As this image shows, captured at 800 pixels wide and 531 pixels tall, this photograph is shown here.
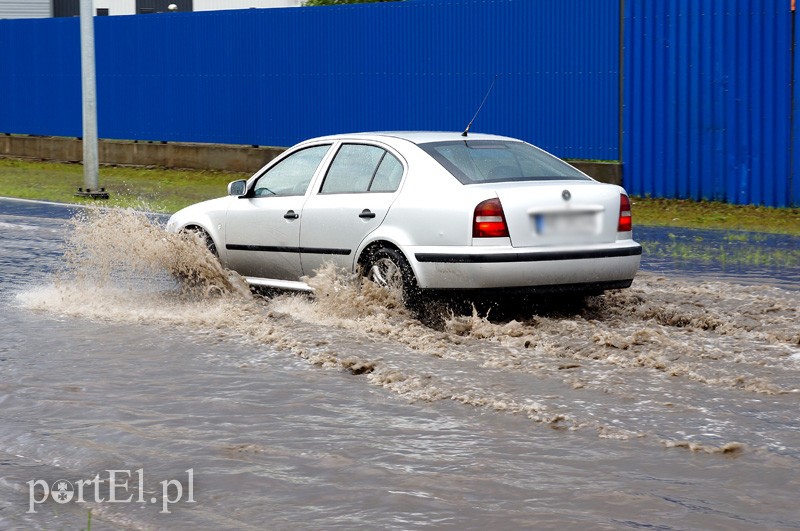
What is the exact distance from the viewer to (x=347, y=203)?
391 inches

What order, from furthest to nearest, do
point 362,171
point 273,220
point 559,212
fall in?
point 273,220
point 362,171
point 559,212

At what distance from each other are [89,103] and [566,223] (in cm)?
1351

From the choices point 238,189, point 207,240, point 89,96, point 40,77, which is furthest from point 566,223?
point 40,77

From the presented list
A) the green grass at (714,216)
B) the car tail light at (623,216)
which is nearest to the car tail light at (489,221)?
the car tail light at (623,216)

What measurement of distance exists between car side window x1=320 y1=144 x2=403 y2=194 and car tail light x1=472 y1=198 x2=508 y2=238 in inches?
37.2

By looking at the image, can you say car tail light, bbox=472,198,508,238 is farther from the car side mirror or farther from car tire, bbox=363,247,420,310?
the car side mirror

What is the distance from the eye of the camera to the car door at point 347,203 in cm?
973

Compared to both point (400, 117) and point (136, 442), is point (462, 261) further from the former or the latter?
point (400, 117)

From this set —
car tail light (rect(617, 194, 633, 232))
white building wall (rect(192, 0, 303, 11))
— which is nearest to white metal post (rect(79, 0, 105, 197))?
car tail light (rect(617, 194, 633, 232))

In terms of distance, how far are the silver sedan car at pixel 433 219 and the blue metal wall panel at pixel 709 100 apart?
796 cm

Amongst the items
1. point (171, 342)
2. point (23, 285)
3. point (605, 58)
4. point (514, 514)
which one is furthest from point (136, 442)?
point (605, 58)

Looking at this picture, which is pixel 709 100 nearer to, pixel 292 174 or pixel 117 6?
pixel 292 174

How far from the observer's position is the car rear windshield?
31.1ft

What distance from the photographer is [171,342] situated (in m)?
9.06
